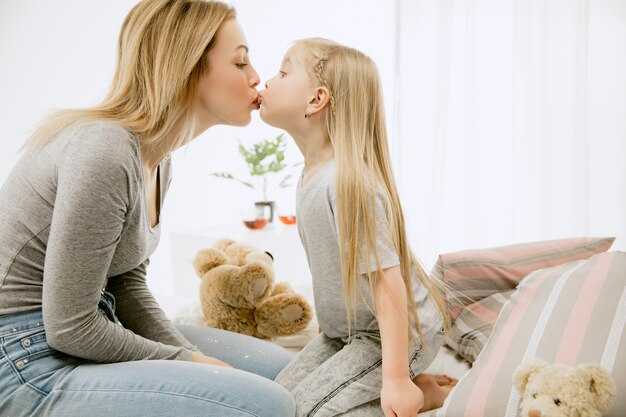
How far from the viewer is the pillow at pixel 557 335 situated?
98 centimetres

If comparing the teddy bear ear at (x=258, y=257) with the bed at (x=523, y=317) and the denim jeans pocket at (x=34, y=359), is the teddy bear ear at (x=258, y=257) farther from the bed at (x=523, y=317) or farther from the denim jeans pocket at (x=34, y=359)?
the denim jeans pocket at (x=34, y=359)

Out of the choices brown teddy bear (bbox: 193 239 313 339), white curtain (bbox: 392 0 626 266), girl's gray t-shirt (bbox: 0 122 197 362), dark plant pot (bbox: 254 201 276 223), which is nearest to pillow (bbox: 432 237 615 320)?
brown teddy bear (bbox: 193 239 313 339)

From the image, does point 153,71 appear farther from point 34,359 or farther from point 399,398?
point 399,398

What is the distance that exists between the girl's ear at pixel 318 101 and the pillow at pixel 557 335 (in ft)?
2.00

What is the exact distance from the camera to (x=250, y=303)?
1.58 metres

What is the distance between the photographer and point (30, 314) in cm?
100

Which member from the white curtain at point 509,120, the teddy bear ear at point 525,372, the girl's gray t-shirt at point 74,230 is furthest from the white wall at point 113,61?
the teddy bear ear at point 525,372

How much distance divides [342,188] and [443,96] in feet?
5.99

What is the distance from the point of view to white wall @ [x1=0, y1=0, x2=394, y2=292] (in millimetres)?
2811

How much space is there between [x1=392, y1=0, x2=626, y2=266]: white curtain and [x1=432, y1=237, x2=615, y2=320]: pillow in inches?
25.6

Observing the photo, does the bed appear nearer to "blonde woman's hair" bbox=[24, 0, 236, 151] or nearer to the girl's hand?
the girl's hand

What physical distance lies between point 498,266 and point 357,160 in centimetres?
60

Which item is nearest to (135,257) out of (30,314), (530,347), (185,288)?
(30,314)

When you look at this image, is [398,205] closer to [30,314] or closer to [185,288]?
[30,314]
